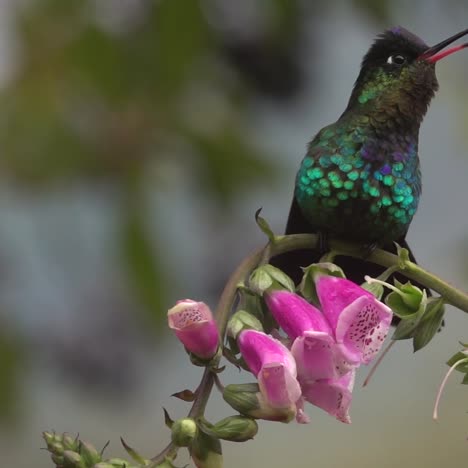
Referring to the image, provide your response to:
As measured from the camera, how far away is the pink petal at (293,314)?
0.77 m

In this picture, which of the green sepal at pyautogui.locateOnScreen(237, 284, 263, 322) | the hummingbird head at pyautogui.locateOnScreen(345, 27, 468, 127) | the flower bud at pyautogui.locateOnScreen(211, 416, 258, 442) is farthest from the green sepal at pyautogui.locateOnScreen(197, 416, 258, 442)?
the hummingbird head at pyautogui.locateOnScreen(345, 27, 468, 127)

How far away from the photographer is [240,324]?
0.77 metres

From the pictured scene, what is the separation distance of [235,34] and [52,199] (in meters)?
0.43

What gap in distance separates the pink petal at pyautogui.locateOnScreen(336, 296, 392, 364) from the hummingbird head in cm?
16

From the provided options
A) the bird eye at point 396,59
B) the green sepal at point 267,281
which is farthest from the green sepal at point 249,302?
the bird eye at point 396,59

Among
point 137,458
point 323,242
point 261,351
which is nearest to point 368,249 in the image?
point 323,242

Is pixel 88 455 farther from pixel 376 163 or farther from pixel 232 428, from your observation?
pixel 376 163

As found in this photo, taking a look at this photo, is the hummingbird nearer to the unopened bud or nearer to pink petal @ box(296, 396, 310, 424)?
pink petal @ box(296, 396, 310, 424)

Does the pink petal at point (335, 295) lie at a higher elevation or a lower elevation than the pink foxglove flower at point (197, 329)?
higher

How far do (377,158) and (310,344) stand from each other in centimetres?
18

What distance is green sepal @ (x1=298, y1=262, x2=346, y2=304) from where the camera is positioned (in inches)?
31.7

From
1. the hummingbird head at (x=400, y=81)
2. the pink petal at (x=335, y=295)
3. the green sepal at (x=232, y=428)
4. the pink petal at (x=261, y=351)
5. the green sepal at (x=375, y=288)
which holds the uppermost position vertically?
the hummingbird head at (x=400, y=81)

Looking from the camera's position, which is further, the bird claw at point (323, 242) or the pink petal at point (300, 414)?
the bird claw at point (323, 242)

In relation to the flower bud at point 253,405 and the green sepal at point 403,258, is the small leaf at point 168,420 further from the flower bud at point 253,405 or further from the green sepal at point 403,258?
the green sepal at point 403,258
